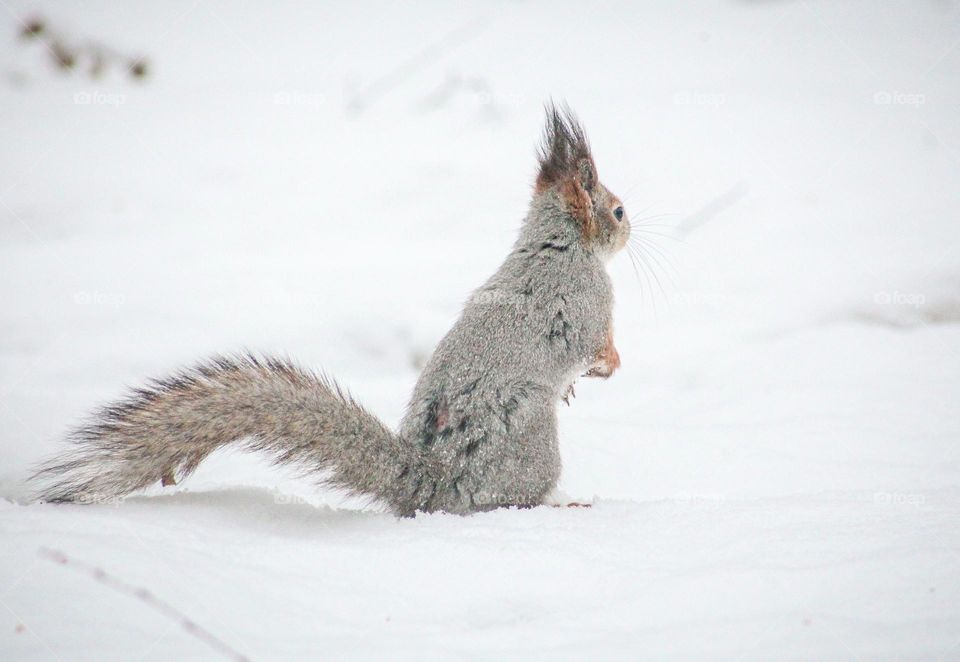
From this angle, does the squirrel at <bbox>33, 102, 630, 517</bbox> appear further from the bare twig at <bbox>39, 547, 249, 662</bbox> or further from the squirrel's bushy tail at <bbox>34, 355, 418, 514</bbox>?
the bare twig at <bbox>39, 547, 249, 662</bbox>

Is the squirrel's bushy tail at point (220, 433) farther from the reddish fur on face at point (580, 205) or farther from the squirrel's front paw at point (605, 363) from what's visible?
the reddish fur on face at point (580, 205)

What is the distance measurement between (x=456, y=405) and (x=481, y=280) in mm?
2758

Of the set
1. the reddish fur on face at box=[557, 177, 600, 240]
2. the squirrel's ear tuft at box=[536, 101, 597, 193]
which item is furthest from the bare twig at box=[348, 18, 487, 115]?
the reddish fur on face at box=[557, 177, 600, 240]

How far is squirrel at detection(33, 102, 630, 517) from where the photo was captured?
207 cm

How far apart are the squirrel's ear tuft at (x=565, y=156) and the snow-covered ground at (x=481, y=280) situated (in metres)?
1.01

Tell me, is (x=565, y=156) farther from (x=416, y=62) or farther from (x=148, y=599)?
(x=416, y=62)

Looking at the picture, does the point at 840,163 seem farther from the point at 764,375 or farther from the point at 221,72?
the point at 221,72

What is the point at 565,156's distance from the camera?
9.55ft

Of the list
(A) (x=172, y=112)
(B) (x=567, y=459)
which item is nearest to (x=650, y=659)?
(B) (x=567, y=459)

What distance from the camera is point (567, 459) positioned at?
3.22 metres

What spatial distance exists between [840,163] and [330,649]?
6.15 meters

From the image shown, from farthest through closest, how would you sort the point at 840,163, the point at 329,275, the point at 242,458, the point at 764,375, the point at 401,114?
1. the point at 401,114
2. the point at 840,163
3. the point at 329,275
4. the point at 764,375
5. the point at 242,458

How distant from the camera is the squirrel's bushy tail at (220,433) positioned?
2053mm

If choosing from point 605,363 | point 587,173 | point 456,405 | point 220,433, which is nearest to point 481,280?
point 587,173
